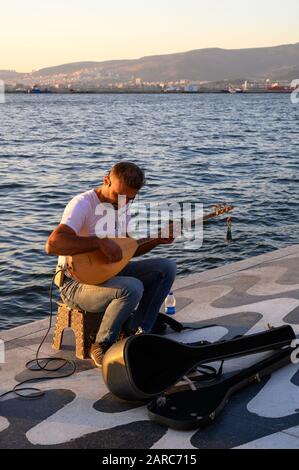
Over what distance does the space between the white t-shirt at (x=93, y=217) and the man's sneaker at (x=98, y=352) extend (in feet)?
2.15

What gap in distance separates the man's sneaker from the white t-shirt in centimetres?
66

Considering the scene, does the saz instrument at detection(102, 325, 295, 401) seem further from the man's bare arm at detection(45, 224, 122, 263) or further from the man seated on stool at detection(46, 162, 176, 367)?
the man's bare arm at detection(45, 224, 122, 263)

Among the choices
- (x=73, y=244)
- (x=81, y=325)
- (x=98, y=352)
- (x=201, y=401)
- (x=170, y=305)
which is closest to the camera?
(x=201, y=401)

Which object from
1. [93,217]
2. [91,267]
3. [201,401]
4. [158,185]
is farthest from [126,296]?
[158,185]

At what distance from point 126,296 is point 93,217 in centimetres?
62

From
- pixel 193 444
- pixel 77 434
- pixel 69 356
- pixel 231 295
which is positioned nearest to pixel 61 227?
pixel 69 356

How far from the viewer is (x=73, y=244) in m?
5.02

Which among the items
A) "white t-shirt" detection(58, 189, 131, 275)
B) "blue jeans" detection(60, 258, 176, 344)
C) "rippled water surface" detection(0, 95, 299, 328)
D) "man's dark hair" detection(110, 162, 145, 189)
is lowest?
"rippled water surface" detection(0, 95, 299, 328)

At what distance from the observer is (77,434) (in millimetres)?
4246

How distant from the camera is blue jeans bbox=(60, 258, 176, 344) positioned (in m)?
5.18

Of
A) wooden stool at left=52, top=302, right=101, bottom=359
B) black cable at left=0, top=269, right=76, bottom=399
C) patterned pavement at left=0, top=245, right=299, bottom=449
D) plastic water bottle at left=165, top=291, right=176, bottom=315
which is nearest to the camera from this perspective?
patterned pavement at left=0, top=245, right=299, bottom=449

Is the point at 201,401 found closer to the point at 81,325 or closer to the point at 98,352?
the point at 98,352

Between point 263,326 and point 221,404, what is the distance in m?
1.63

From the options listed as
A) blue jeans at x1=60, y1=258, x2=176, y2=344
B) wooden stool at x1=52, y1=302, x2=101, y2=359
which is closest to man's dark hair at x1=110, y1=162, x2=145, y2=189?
blue jeans at x1=60, y1=258, x2=176, y2=344
